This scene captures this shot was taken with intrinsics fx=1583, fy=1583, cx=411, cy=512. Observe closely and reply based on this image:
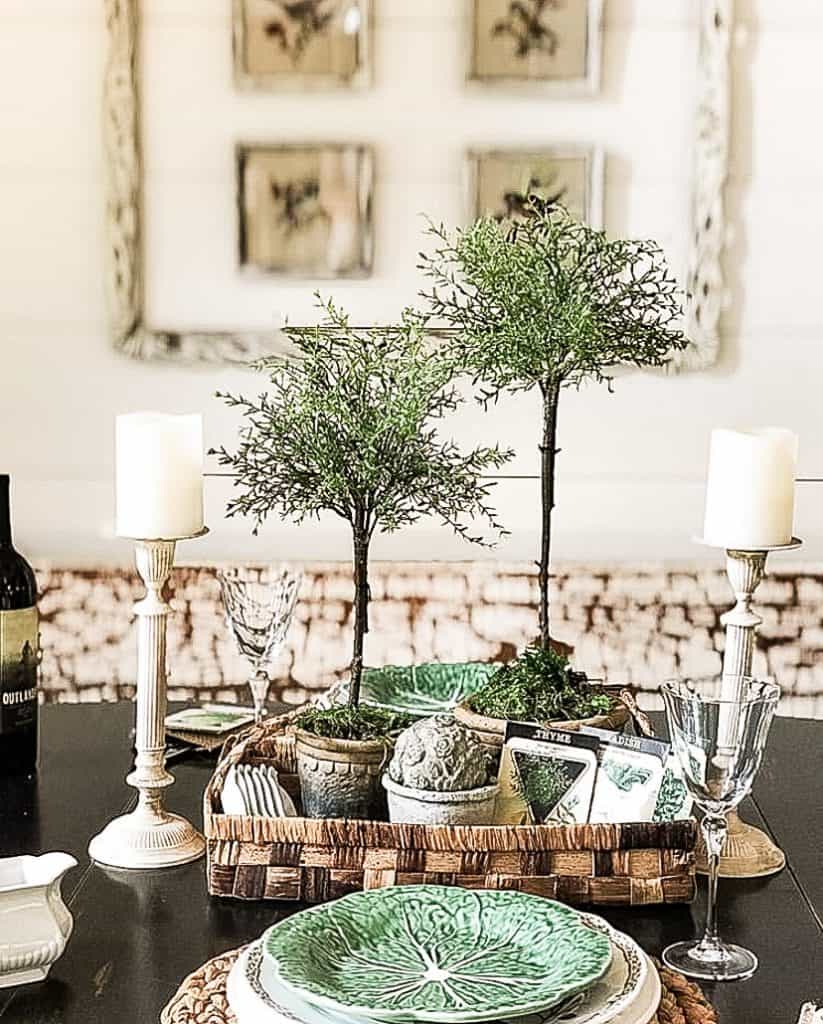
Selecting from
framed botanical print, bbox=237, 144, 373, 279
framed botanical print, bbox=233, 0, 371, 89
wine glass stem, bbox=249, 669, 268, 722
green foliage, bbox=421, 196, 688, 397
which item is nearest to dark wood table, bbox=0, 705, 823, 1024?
wine glass stem, bbox=249, 669, 268, 722

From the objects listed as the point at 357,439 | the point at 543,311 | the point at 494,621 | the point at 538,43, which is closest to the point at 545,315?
the point at 543,311

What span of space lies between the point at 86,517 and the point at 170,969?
70.7 inches

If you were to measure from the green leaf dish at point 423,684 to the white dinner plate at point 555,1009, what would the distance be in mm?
801

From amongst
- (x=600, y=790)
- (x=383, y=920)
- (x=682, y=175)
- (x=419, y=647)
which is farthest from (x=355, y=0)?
(x=383, y=920)

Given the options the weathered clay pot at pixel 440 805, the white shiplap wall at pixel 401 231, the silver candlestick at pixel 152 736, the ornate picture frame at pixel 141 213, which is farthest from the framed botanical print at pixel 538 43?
the weathered clay pot at pixel 440 805

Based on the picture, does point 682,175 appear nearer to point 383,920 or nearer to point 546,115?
point 546,115

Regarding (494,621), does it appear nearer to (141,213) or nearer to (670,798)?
(141,213)

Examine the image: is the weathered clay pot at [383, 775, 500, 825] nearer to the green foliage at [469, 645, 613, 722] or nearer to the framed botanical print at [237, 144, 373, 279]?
the green foliage at [469, 645, 613, 722]

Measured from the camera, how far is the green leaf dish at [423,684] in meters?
2.09

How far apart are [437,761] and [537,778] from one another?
146 mm

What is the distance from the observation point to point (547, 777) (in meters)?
1.60

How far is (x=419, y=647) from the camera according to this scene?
2.93 meters

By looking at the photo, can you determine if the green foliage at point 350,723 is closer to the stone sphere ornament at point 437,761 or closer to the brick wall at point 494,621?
the stone sphere ornament at point 437,761

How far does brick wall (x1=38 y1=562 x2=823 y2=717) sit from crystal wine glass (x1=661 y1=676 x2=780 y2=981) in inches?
58.3
